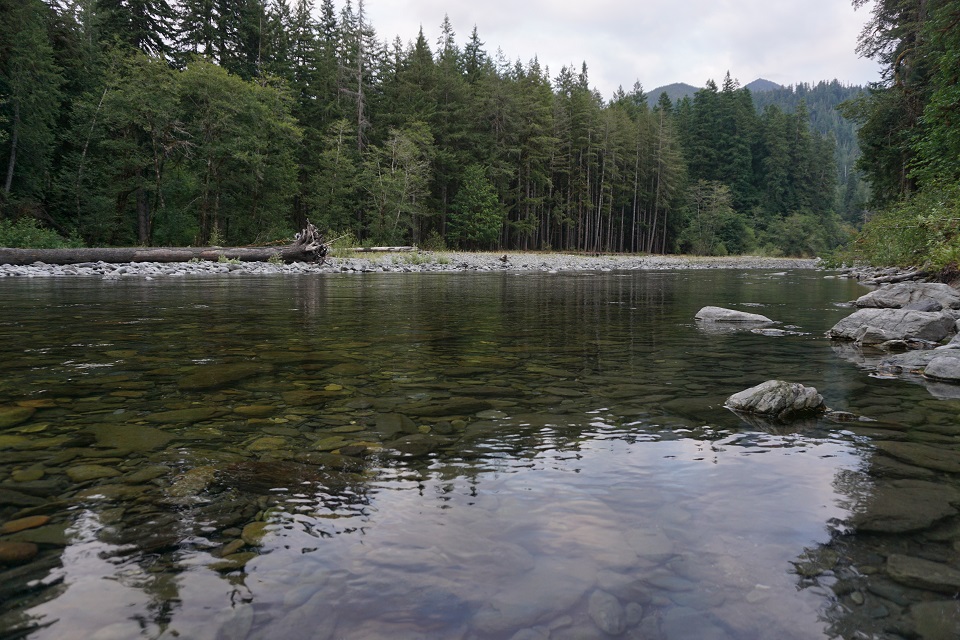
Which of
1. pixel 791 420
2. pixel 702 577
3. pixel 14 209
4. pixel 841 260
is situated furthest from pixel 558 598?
pixel 14 209

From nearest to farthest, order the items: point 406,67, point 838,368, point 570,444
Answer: point 570,444 < point 838,368 < point 406,67

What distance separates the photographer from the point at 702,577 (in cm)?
182

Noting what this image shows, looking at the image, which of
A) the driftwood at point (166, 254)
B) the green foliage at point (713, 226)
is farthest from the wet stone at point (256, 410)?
the green foliage at point (713, 226)

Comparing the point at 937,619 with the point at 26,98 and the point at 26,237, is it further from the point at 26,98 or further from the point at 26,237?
the point at 26,98

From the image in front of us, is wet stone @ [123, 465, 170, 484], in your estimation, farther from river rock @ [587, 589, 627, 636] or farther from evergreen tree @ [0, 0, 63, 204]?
evergreen tree @ [0, 0, 63, 204]

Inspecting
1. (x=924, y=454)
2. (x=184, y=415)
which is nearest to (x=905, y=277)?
(x=924, y=454)

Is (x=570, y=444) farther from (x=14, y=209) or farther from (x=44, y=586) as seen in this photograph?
(x=14, y=209)

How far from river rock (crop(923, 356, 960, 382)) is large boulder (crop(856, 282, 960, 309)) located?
4.82m

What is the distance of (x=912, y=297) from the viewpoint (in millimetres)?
9500

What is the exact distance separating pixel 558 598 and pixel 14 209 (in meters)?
32.9

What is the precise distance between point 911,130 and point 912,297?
1610 cm

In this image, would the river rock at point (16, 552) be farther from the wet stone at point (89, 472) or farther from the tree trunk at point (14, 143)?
the tree trunk at point (14, 143)

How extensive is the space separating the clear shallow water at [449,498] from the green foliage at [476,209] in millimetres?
44628

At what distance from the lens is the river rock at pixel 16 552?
6.01 feet
